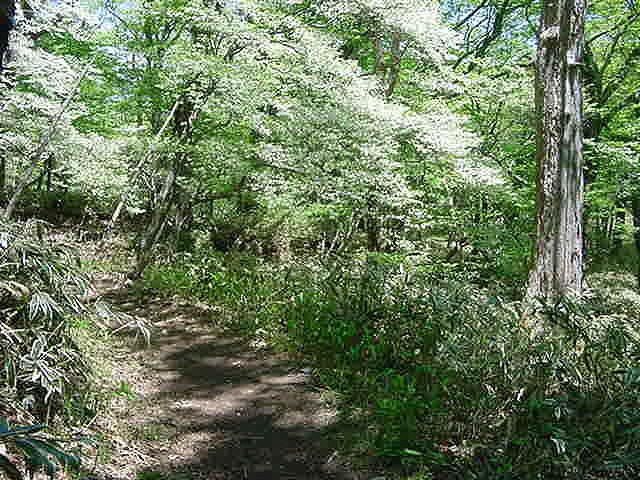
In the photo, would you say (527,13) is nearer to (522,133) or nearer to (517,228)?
(522,133)

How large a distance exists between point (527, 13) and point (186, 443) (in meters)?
11.9

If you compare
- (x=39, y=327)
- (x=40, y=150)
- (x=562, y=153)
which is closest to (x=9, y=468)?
(x=39, y=327)

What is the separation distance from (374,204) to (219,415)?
5.51 meters

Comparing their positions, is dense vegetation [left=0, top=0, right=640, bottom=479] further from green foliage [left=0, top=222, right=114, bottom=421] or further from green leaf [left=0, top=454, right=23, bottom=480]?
green leaf [left=0, top=454, right=23, bottom=480]

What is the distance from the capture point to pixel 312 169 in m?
8.16

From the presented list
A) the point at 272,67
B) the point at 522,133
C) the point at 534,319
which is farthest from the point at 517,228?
the point at 534,319

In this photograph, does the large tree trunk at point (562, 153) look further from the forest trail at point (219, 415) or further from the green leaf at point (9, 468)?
the green leaf at point (9, 468)

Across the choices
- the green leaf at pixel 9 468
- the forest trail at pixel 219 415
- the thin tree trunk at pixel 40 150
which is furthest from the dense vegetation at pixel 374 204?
the green leaf at pixel 9 468

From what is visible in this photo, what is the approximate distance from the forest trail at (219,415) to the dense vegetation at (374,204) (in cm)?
32

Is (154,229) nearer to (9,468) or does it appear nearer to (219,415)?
(219,415)

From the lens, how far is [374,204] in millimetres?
9188

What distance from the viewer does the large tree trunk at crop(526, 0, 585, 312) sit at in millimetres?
4801

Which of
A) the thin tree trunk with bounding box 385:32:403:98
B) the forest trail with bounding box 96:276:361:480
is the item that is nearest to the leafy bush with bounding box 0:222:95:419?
the forest trail with bounding box 96:276:361:480

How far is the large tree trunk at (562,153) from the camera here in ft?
15.8
